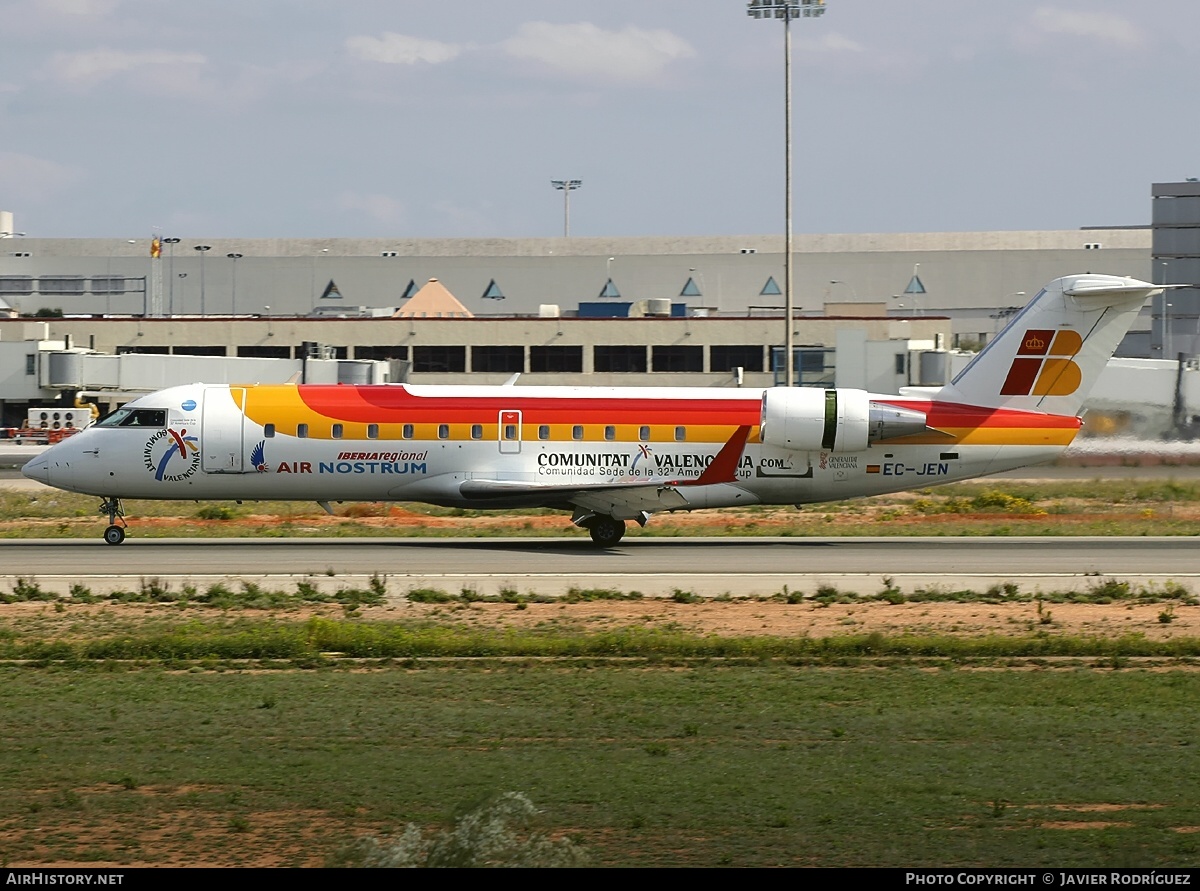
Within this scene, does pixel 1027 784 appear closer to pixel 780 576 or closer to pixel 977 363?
pixel 780 576

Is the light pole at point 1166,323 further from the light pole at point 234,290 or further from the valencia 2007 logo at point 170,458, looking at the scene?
the valencia 2007 logo at point 170,458

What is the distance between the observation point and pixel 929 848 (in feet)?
36.4

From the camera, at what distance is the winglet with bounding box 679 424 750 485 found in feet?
103

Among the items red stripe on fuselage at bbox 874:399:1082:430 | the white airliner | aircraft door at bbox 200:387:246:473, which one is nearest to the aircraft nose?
the white airliner

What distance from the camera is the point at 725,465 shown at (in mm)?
31328

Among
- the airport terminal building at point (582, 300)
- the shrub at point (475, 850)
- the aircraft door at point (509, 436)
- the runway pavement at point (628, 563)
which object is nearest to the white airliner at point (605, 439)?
the aircraft door at point (509, 436)

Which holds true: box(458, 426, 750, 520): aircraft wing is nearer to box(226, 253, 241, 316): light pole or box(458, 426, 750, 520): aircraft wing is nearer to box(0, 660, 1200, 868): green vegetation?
box(0, 660, 1200, 868): green vegetation

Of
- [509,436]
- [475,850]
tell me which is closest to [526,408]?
[509,436]

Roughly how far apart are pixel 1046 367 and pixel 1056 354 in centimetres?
36

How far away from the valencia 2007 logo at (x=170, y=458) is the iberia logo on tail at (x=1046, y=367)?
1781 cm

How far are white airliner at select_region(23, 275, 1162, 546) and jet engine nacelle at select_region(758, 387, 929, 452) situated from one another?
3 cm

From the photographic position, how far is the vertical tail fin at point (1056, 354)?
31828 mm
